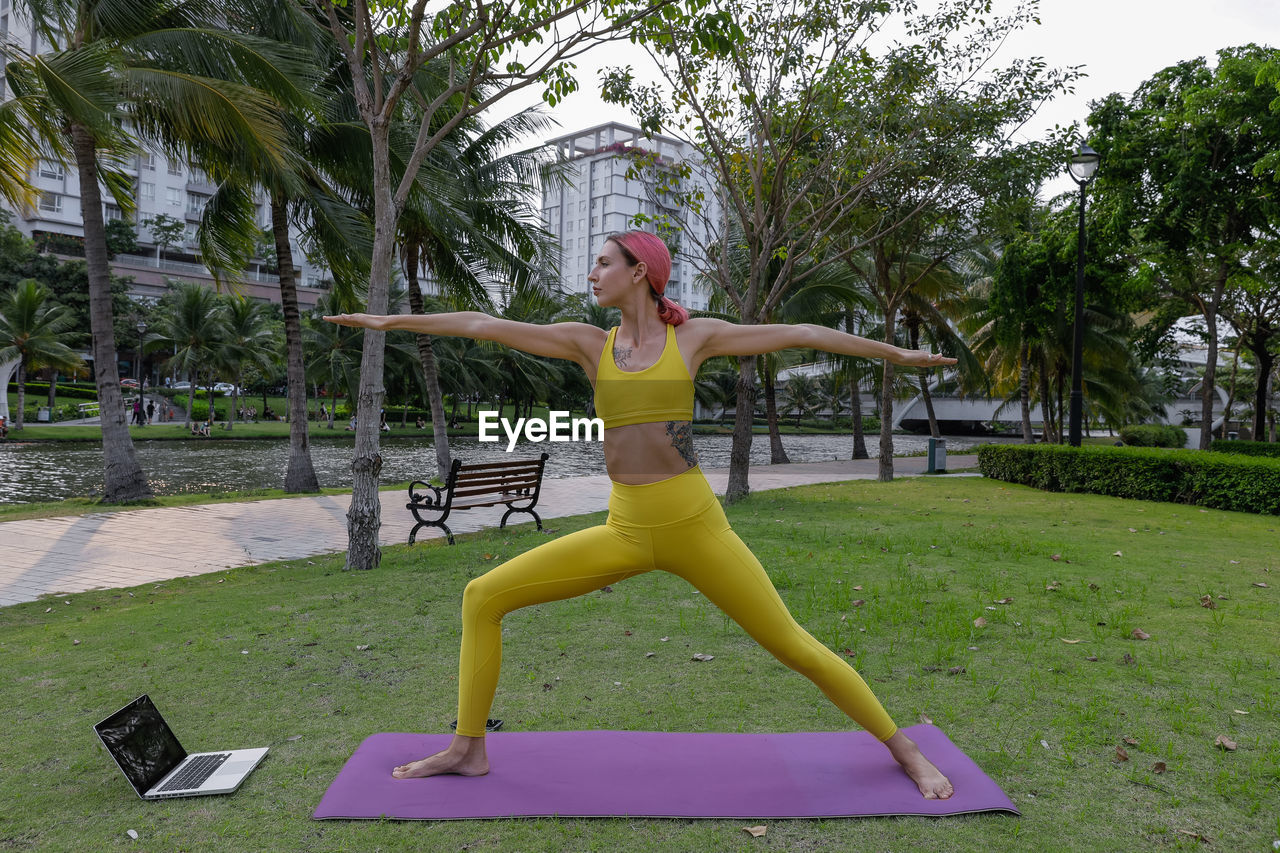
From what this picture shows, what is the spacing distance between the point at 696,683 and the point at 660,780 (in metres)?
1.23

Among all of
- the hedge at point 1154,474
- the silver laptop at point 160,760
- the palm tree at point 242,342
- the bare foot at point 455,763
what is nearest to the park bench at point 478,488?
the silver laptop at point 160,760

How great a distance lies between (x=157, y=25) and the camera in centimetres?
1255

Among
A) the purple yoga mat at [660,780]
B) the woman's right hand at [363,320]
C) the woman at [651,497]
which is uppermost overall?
the woman's right hand at [363,320]

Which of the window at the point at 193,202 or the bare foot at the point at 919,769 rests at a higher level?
the window at the point at 193,202

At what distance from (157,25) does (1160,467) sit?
17.4 meters

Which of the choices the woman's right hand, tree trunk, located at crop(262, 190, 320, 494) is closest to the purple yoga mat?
the woman's right hand

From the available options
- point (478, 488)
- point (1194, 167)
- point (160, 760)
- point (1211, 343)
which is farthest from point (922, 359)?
point (1211, 343)

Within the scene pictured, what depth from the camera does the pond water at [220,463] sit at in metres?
17.0

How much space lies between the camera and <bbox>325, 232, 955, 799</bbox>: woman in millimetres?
3111

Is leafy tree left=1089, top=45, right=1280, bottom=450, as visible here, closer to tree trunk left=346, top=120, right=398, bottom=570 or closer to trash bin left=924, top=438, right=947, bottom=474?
trash bin left=924, top=438, right=947, bottom=474

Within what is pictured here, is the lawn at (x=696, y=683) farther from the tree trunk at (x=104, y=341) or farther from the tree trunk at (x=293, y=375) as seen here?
the tree trunk at (x=293, y=375)

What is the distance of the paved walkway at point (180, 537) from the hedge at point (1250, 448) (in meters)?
16.1

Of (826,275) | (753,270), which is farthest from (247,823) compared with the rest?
(826,275)

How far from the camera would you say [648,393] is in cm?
311
